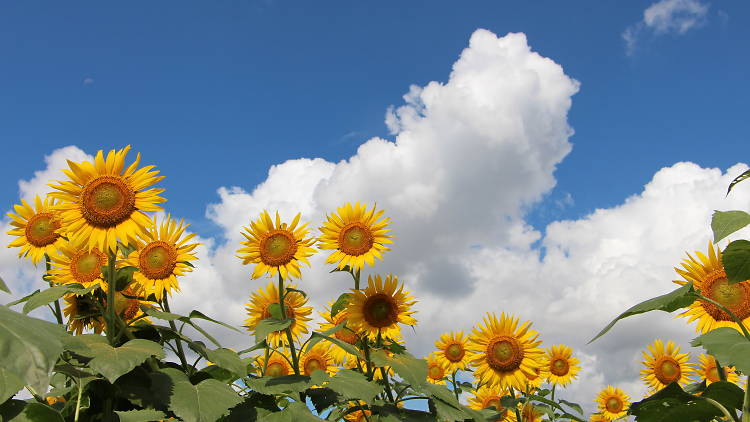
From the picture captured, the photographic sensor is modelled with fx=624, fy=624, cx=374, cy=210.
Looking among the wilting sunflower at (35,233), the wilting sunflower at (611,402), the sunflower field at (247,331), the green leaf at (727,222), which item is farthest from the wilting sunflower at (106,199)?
the wilting sunflower at (611,402)

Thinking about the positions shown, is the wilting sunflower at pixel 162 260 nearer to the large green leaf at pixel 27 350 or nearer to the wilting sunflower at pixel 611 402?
the large green leaf at pixel 27 350

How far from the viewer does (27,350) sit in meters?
1.84

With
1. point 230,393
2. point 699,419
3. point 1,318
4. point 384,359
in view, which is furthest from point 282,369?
point 1,318

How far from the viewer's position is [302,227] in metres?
5.02

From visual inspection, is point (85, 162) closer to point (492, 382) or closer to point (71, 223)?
point (71, 223)

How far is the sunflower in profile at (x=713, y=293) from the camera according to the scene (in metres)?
4.27

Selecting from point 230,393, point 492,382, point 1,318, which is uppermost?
point 492,382

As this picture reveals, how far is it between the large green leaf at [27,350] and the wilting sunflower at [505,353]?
185 inches

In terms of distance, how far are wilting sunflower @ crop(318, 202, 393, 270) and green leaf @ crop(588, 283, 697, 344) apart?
242cm

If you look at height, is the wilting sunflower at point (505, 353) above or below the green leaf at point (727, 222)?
above

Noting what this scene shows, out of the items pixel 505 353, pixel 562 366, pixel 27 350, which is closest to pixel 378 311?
pixel 505 353

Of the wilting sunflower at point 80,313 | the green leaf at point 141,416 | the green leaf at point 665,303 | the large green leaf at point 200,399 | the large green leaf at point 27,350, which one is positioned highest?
the wilting sunflower at point 80,313

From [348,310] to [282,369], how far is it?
170cm

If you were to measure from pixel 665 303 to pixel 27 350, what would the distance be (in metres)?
2.57
